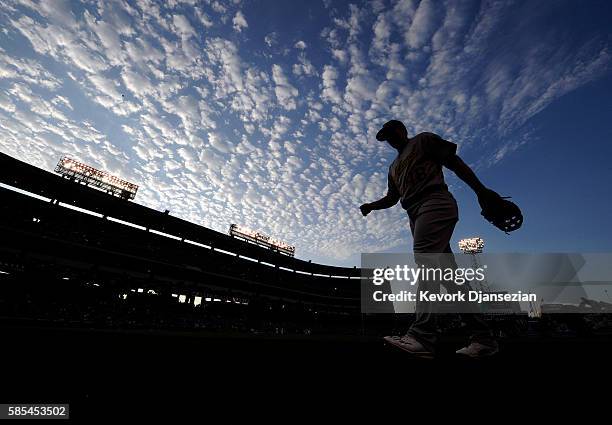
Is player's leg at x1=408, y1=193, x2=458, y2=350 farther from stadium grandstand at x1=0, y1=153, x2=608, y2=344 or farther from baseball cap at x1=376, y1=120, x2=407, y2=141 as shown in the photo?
stadium grandstand at x1=0, y1=153, x2=608, y2=344

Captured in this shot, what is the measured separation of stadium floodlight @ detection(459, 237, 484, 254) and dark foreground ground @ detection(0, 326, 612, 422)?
58.7 m

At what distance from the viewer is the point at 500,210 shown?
2.58 m

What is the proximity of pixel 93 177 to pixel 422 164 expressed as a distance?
145 ft

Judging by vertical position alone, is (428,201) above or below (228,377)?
above

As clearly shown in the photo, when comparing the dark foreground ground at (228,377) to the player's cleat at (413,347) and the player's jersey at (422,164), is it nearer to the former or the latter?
the player's cleat at (413,347)

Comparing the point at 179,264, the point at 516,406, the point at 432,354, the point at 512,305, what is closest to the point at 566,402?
the point at 516,406

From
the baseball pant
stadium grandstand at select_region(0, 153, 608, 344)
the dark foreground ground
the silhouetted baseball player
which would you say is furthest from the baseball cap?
stadium grandstand at select_region(0, 153, 608, 344)

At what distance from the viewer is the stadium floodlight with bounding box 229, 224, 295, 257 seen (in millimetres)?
45856

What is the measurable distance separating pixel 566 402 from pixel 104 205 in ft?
122

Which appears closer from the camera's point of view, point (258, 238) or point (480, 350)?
point (480, 350)

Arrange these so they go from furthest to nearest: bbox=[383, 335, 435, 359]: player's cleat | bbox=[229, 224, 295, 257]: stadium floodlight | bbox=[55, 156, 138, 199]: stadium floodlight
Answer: bbox=[229, 224, 295, 257]: stadium floodlight → bbox=[55, 156, 138, 199]: stadium floodlight → bbox=[383, 335, 435, 359]: player's cleat

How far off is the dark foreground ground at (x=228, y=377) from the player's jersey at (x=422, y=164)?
1.41 meters

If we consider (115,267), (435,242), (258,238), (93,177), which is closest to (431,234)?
(435,242)

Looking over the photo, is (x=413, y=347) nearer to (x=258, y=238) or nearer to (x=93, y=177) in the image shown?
(x=93, y=177)
